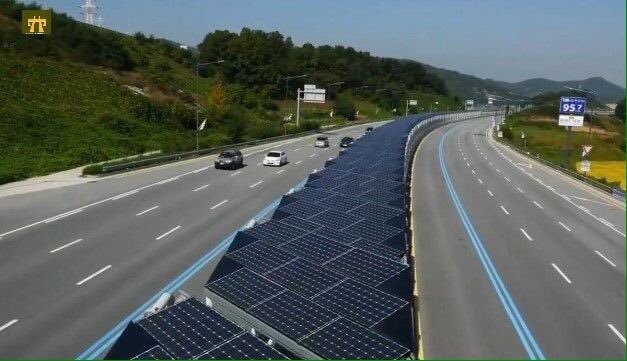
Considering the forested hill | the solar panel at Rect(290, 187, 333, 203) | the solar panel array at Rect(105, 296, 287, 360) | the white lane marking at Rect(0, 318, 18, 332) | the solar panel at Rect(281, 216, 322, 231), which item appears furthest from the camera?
the forested hill

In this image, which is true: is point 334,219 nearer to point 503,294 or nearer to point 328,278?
point 328,278

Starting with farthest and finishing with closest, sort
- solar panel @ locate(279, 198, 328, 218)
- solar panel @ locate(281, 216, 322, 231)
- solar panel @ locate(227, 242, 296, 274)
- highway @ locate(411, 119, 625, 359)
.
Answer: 1. solar panel @ locate(279, 198, 328, 218)
2. solar panel @ locate(281, 216, 322, 231)
3. highway @ locate(411, 119, 625, 359)
4. solar panel @ locate(227, 242, 296, 274)

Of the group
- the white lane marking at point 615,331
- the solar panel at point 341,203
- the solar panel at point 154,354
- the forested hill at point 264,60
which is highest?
the forested hill at point 264,60

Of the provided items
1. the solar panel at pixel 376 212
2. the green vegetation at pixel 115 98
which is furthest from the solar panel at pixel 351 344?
the green vegetation at pixel 115 98

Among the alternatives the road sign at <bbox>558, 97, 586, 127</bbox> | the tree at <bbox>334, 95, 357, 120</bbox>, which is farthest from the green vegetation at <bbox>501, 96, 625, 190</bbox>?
the tree at <bbox>334, 95, 357, 120</bbox>

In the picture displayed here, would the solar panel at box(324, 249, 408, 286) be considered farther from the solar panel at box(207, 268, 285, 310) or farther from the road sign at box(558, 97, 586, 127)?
the road sign at box(558, 97, 586, 127)

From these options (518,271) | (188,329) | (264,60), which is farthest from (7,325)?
(264,60)

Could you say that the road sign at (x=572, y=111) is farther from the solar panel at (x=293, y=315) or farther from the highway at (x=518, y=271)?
the solar panel at (x=293, y=315)
